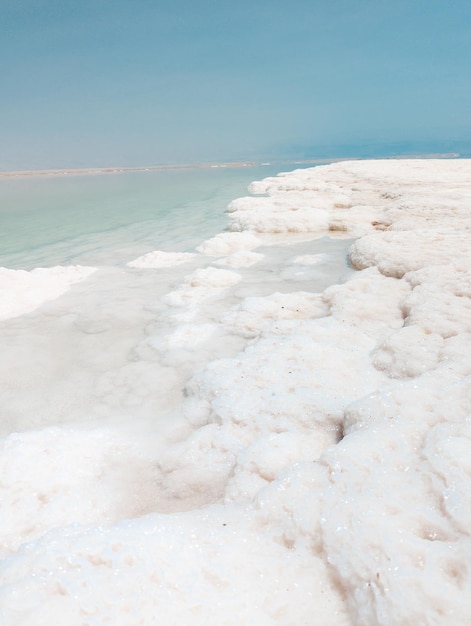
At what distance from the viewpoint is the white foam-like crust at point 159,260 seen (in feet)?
20.1

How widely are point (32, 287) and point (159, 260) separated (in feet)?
6.07

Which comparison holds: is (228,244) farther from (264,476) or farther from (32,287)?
(264,476)

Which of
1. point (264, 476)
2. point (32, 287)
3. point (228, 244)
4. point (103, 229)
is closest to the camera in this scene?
point (264, 476)

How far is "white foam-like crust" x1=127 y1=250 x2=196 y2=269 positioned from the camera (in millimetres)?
6137

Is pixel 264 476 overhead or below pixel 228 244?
below

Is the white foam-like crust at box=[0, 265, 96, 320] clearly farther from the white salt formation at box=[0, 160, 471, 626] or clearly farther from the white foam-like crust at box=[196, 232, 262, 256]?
the white foam-like crust at box=[196, 232, 262, 256]

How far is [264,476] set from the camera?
6.27 feet

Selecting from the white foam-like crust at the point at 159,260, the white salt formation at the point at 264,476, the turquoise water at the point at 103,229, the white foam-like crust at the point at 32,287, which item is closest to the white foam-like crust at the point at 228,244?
the white foam-like crust at the point at 159,260

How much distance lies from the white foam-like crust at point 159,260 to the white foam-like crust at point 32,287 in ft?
2.28

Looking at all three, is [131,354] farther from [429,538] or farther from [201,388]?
[429,538]

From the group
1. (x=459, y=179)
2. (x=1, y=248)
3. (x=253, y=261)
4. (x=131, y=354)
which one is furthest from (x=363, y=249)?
(x=459, y=179)

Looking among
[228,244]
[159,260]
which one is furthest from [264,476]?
[228,244]

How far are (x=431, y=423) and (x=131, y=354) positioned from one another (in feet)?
7.55

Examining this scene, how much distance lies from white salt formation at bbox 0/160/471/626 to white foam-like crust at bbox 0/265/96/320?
148cm
